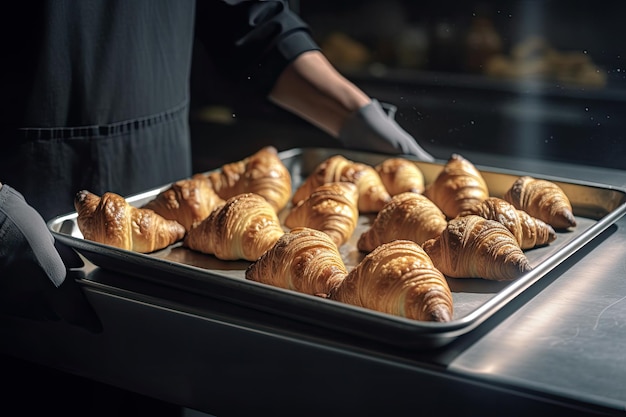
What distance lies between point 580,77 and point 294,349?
1668 millimetres

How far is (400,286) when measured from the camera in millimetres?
1075

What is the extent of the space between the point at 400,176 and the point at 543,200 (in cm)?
32

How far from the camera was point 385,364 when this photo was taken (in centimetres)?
98

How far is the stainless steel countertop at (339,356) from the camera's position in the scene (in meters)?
0.93

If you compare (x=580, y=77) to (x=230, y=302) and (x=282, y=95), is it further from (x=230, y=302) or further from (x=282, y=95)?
(x=230, y=302)

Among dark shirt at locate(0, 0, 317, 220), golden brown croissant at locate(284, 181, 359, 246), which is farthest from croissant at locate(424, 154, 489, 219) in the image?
dark shirt at locate(0, 0, 317, 220)

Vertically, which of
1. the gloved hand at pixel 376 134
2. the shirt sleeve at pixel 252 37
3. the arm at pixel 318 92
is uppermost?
the shirt sleeve at pixel 252 37

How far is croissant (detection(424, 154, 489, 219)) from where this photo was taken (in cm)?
156

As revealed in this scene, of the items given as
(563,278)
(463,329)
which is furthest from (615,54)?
(463,329)

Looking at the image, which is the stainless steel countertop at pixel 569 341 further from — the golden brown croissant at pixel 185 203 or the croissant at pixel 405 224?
the golden brown croissant at pixel 185 203

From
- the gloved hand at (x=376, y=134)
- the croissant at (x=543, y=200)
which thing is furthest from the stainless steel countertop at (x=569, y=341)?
the gloved hand at (x=376, y=134)

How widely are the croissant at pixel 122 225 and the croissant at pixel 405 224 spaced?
33 cm

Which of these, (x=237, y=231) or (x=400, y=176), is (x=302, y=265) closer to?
(x=237, y=231)

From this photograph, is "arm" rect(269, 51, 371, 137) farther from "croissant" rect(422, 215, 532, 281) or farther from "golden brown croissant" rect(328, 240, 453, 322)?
"golden brown croissant" rect(328, 240, 453, 322)
